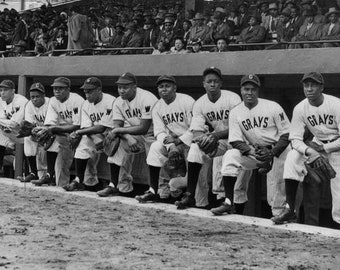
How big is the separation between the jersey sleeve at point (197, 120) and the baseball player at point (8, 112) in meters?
3.33

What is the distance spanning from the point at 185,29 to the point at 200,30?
528 millimetres

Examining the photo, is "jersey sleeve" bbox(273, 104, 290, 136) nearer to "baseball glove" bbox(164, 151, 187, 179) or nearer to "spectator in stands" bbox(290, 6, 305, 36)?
"baseball glove" bbox(164, 151, 187, 179)

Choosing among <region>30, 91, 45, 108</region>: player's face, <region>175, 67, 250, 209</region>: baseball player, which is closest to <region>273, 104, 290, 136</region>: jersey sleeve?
<region>175, 67, 250, 209</region>: baseball player

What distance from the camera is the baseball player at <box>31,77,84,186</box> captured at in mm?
8539

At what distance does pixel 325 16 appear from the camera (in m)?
8.62

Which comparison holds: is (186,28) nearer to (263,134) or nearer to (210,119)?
(210,119)

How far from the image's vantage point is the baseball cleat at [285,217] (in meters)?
5.65

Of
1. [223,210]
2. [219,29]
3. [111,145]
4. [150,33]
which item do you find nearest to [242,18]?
[219,29]

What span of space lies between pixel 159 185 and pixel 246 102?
1673 mm

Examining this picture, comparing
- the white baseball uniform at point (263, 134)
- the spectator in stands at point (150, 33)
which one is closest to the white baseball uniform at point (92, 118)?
the white baseball uniform at point (263, 134)

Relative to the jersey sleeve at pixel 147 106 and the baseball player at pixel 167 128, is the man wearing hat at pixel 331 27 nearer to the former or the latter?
the baseball player at pixel 167 128

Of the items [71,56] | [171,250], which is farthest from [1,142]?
[171,250]

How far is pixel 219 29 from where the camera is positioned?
973 centimetres

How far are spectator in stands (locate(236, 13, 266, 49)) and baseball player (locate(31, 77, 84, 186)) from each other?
2309 millimetres
